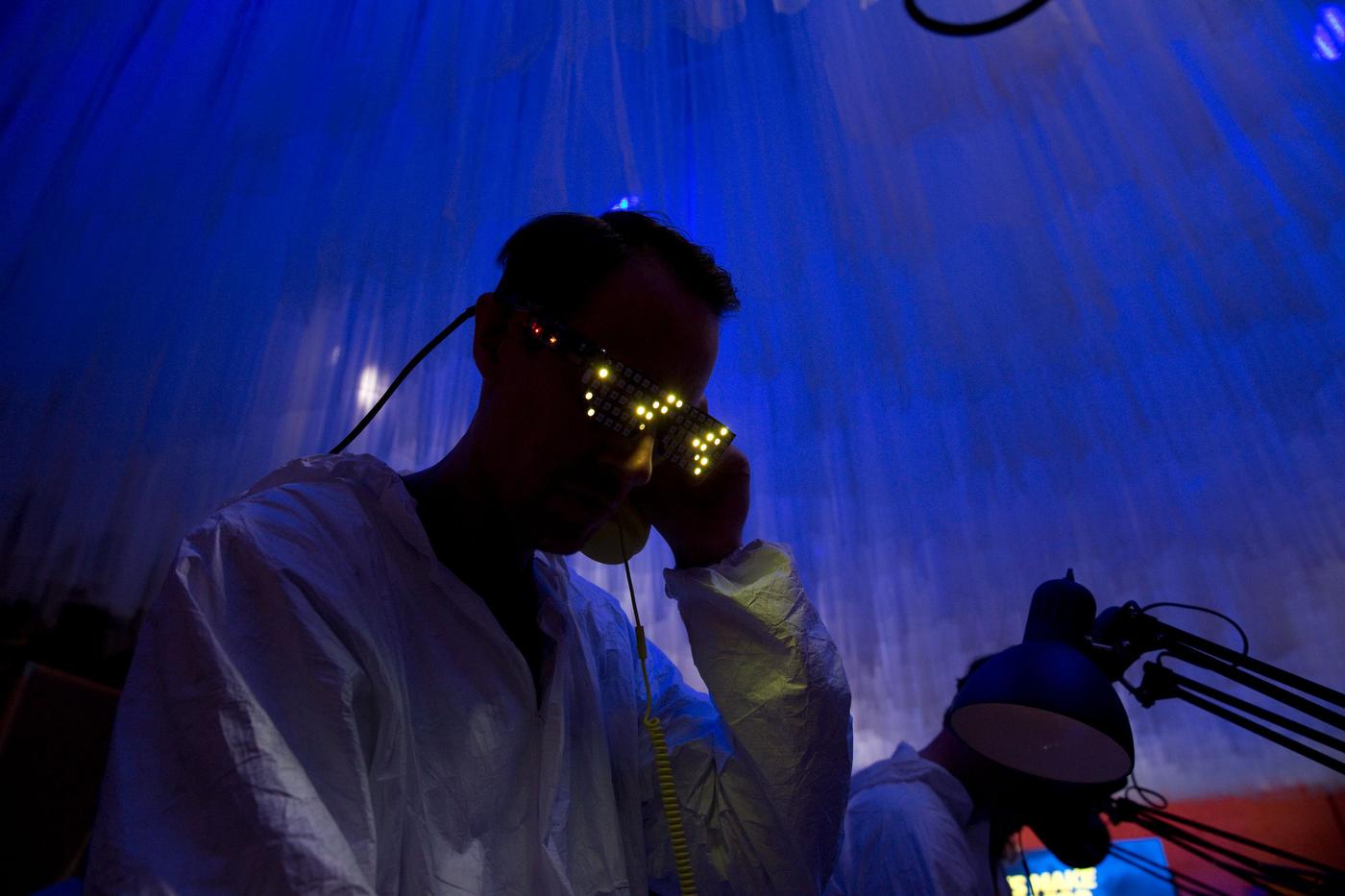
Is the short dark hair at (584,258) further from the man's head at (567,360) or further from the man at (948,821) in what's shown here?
the man at (948,821)

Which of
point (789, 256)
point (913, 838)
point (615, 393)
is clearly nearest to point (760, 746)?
point (615, 393)

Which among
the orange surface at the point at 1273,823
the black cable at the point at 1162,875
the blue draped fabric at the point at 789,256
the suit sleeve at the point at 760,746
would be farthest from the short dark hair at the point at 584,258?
the orange surface at the point at 1273,823

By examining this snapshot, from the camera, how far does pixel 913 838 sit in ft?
5.25

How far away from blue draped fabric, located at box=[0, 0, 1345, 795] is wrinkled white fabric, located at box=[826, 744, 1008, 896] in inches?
53.8

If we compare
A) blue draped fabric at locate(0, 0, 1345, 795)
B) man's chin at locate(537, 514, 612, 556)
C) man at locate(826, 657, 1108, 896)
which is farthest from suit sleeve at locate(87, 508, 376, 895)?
blue draped fabric at locate(0, 0, 1345, 795)

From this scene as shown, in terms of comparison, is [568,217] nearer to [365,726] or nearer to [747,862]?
[365,726]

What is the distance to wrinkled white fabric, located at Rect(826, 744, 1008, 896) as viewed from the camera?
1.53 m

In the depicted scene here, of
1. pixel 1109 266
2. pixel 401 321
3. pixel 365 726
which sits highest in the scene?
pixel 401 321

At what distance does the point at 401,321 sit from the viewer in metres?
2.60

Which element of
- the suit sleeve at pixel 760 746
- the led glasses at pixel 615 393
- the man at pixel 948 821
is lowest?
the man at pixel 948 821

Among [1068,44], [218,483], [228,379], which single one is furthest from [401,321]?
[1068,44]

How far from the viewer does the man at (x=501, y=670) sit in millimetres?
447

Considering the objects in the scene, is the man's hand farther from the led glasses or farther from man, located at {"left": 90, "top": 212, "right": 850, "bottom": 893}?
the led glasses

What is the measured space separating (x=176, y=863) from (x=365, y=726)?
0.53 ft
